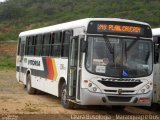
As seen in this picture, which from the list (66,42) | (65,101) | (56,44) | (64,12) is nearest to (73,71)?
(65,101)

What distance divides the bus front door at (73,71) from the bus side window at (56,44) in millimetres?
1505

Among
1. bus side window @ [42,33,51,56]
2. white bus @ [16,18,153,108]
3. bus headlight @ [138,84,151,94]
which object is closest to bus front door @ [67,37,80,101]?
white bus @ [16,18,153,108]

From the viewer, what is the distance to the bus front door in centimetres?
1435

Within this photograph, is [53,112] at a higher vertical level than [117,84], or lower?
lower

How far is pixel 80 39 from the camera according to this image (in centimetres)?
1435

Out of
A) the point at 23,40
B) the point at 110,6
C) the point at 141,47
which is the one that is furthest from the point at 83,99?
the point at 110,6

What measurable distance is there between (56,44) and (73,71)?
2425 mm

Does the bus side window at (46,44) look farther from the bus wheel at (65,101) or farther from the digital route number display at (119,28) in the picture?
the digital route number display at (119,28)

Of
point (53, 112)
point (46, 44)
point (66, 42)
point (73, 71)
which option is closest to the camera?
point (53, 112)

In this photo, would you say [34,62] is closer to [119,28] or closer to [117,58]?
[119,28]

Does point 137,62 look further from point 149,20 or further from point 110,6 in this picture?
point 110,6

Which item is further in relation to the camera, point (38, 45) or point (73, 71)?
point (38, 45)

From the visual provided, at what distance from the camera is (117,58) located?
13.9 m

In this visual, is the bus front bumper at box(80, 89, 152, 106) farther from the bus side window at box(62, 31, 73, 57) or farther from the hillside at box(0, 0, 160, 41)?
the hillside at box(0, 0, 160, 41)
